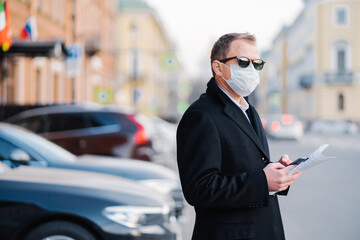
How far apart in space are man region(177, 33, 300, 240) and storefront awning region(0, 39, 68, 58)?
1685cm

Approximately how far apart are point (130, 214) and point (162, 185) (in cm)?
273

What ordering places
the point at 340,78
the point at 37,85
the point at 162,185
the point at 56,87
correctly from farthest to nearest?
the point at 340,78 → the point at 56,87 → the point at 37,85 → the point at 162,185

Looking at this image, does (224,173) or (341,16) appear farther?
(341,16)

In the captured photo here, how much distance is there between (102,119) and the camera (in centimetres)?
1186

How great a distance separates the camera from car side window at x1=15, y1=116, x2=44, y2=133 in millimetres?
12078

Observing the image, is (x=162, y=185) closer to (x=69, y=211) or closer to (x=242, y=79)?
(x=69, y=211)

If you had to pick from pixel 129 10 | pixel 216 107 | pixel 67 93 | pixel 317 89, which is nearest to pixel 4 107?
pixel 67 93

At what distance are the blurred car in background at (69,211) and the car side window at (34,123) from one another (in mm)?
6626

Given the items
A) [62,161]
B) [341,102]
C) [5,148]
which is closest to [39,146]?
[62,161]

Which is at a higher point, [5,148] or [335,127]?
[5,148]

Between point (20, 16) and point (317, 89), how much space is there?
43.6 metres

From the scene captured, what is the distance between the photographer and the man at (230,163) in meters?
2.62

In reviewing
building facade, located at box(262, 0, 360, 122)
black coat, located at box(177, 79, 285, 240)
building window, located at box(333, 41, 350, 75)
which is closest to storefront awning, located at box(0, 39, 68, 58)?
black coat, located at box(177, 79, 285, 240)

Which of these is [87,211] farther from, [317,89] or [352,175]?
[317,89]
